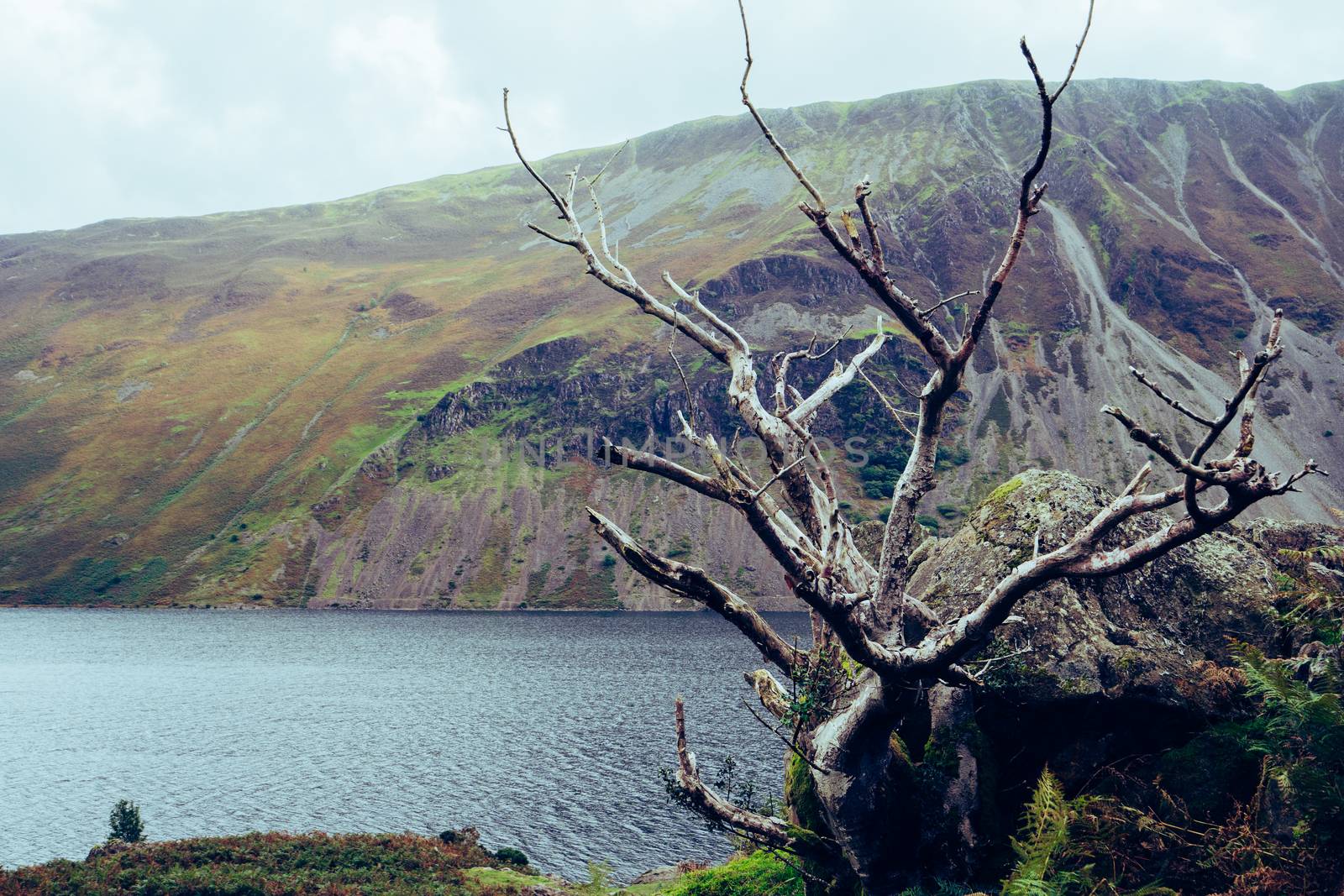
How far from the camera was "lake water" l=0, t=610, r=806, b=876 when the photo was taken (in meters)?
46.3

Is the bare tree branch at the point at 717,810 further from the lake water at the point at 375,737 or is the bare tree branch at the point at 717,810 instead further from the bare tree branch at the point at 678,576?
the lake water at the point at 375,737

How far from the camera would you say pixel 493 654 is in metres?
115

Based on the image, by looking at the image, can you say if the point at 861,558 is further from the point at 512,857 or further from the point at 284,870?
→ the point at 512,857

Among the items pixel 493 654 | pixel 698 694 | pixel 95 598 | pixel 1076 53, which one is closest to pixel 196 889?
pixel 1076 53

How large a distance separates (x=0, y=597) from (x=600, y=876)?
20457 centimetres

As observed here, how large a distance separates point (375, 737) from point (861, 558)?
6439 cm

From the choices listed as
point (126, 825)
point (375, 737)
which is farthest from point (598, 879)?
point (375, 737)

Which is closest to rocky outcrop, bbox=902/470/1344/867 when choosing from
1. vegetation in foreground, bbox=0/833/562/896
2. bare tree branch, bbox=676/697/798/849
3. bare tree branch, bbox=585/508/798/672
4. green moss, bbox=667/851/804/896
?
bare tree branch, bbox=676/697/798/849

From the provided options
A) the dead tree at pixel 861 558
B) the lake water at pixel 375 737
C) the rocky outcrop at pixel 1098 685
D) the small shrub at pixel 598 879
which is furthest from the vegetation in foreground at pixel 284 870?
the rocky outcrop at pixel 1098 685

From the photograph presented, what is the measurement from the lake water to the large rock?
638 inches

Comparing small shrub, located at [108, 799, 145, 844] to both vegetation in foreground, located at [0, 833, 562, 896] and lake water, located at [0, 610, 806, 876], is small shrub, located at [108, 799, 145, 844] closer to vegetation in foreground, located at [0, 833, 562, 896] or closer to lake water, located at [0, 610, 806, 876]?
vegetation in foreground, located at [0, 833, 562, 896]

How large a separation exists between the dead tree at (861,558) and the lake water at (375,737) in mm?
16451

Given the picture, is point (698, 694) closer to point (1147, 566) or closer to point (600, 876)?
point (600, 876)

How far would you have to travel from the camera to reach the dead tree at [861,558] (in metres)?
8.31
